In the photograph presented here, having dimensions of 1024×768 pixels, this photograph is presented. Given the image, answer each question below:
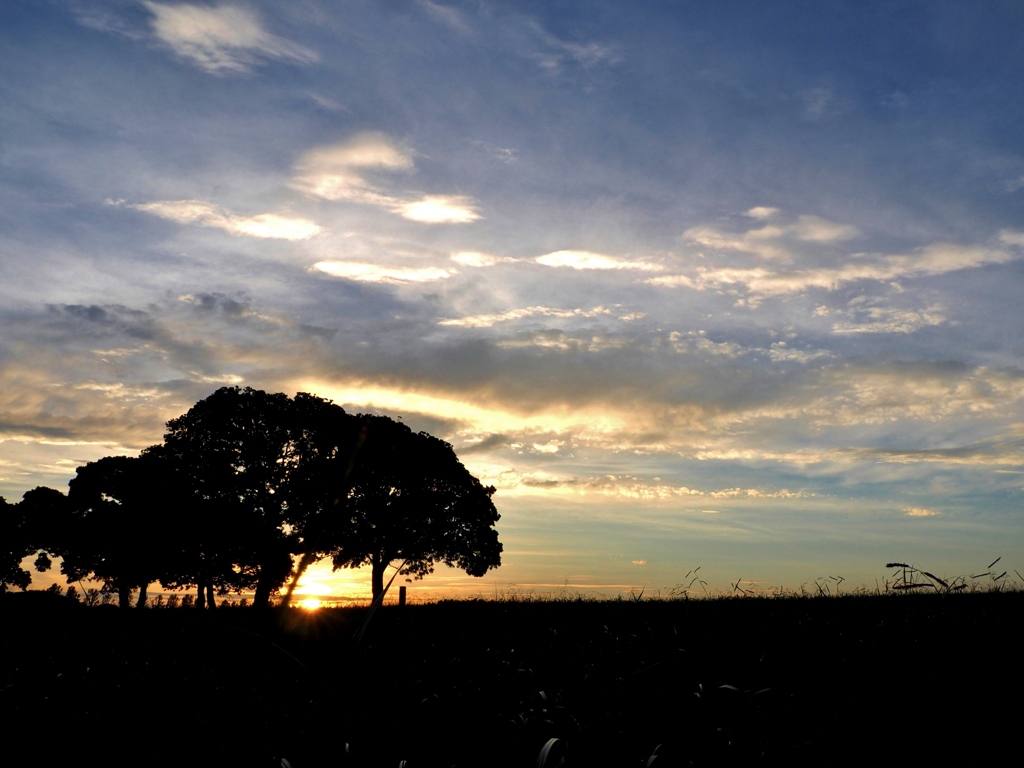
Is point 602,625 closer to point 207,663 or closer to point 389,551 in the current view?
point 207,663

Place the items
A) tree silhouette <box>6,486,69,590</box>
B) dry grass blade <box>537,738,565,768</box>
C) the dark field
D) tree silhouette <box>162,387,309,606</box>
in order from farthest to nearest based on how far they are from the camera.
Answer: tree silhouette <box>6,486,69,590</box>
tree silhouette <box>162,387,309,606</box>
the dark field
dry grass blade <box>537,738,565,768</box>

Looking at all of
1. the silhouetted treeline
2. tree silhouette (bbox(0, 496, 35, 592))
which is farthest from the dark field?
tree silhouette (bbox(0, 496, 35, 592))

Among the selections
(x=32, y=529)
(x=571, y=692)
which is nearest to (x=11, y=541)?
(x=32, y=529)

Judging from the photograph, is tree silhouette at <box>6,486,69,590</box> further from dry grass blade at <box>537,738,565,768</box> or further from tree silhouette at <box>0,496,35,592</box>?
dry grass blade at <box>537,738,565,768</box>

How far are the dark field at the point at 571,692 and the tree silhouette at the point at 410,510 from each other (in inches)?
1030

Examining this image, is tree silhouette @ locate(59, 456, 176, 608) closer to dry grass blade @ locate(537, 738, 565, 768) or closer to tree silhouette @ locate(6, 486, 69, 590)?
tree silhouette @ locate(6, 486, 69, 590)

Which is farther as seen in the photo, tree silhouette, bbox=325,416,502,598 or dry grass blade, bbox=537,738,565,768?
tree silhouette, bbox=325,416,502,598

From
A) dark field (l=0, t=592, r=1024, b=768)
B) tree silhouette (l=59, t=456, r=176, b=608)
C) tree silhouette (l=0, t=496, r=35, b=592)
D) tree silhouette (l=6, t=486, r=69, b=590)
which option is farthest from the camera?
tree silhouette (l=0, t=496, r=35, b=592)

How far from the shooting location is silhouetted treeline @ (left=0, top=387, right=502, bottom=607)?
37188mm

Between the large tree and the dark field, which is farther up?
the large tree

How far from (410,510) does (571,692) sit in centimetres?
3296

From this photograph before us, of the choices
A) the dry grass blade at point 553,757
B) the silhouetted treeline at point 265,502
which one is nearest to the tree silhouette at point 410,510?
the silhouetted treeline at point 265,502

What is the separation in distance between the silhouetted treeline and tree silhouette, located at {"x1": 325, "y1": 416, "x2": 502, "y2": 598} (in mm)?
62

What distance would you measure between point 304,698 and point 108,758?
2.28 meters
